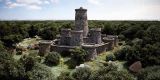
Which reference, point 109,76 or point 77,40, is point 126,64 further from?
point 109,76

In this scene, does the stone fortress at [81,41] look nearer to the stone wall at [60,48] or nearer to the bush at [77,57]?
the stone wall at [60,48]

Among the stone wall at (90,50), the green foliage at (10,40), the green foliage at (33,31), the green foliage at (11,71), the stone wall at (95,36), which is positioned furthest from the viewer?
the green foliage at (33,31)

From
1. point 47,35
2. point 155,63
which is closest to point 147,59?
point 155,63

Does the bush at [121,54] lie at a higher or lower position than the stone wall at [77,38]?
lower

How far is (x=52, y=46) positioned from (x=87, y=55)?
11.3 meters

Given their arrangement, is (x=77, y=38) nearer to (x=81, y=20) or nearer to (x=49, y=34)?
(x=81, y=20)

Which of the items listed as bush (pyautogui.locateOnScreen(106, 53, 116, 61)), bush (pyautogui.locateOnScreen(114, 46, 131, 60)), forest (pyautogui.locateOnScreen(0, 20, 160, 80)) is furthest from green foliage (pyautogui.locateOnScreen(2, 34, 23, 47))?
bush (pyautogui.locateOnScreen(114, 46, 131, 60))

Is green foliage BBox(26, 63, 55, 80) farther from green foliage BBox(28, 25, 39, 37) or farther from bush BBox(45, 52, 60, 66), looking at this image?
green foliage BBox(28, 25, 39, 37)

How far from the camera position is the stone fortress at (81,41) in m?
61.7

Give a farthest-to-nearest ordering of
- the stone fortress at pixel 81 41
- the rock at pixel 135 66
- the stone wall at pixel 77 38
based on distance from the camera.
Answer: the stone wall at pixel 77 38 → the stone fortress at pixel 81 41 → the rock at pixel 135 66

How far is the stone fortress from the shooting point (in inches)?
2430

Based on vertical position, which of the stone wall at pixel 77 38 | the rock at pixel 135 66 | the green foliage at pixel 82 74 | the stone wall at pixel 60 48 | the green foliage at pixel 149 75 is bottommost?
the rock at pixel 135 66

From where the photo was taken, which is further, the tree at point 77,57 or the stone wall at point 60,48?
the stone wall at point 60,48

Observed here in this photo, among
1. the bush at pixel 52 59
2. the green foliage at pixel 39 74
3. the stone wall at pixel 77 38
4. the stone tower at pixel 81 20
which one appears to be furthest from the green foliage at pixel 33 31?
the green foliage at pixel 39 74
